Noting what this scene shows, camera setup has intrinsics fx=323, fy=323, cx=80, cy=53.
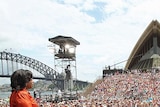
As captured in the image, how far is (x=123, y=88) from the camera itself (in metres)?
24.5

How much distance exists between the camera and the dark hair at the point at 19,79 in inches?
97.7

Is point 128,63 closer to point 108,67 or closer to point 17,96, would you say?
point 108,67

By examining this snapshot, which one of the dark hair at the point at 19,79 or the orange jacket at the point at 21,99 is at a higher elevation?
the dark hair at the point at 19,79

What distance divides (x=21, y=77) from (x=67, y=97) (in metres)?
19.4

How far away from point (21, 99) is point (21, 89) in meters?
0.13

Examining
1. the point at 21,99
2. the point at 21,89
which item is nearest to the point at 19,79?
the point at 21,89

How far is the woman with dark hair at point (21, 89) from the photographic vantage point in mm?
2379

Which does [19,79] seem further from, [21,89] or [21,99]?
[21,99]

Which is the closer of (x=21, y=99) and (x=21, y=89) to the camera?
(x=21, y=99)

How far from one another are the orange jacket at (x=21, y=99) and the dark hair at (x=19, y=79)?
48mm

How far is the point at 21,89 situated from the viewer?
2.48 meters

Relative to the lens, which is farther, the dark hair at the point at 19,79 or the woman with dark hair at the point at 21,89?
the dark hair at the point at 19,79

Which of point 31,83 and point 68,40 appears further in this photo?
point 68,40

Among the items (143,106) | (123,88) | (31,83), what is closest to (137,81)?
(123,88)
